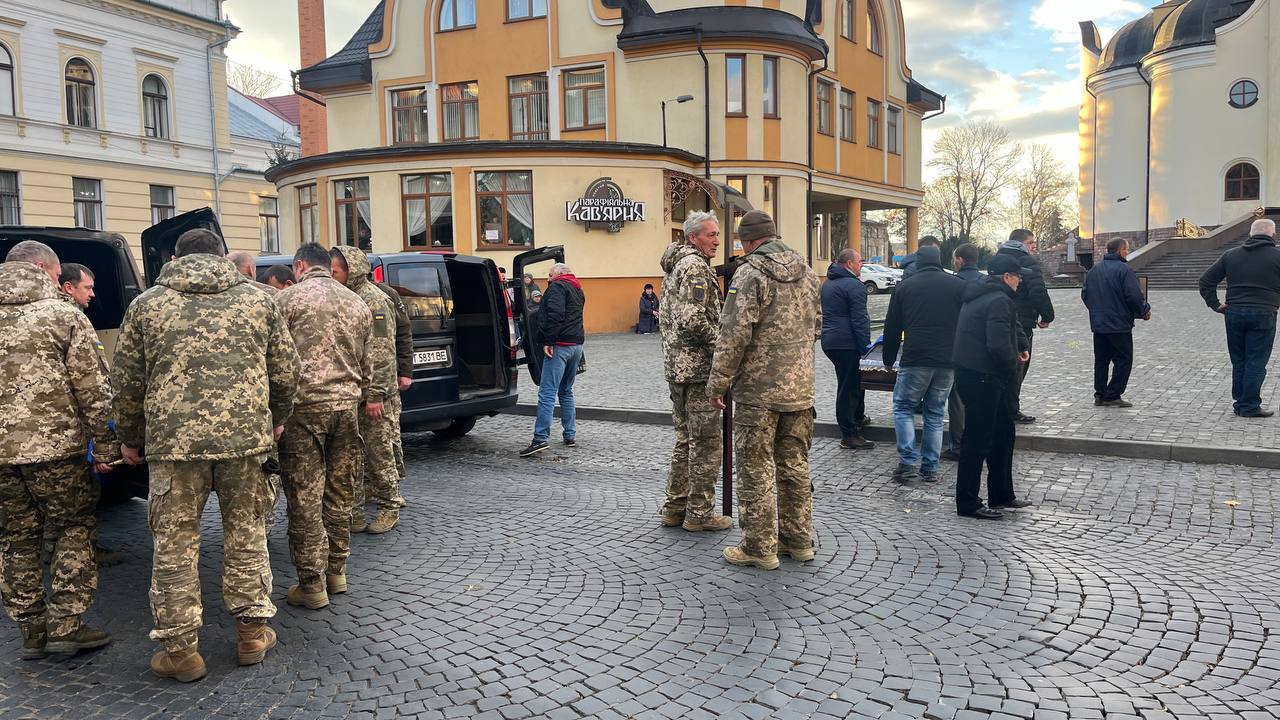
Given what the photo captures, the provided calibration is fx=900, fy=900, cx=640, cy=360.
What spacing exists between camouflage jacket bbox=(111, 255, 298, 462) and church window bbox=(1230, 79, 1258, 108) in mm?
52294

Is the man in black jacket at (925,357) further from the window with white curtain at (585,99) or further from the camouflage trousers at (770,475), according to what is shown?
the window with white curtain at (585,99)

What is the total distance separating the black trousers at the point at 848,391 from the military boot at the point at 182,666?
21.1 ft

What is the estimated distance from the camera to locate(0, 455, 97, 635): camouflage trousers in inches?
159

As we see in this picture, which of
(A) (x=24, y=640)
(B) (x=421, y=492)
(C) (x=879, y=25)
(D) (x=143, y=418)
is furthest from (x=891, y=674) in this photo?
(C) (x=879, y=25)

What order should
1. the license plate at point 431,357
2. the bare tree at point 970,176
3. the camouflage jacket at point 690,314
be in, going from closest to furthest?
the camouflage jacket at point 690,314 → the license plate at point 431,357 → the bare tree at point 970,176

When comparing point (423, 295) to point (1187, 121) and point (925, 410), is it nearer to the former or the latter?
point (925, 410)

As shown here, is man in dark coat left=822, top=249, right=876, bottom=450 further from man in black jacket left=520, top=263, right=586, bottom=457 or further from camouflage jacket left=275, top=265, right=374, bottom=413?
camouflage jacket left=275, top=265, right=374, bottom=413

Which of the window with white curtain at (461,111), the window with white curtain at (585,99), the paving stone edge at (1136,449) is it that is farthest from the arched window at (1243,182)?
the paving stone edge at (1136,449)

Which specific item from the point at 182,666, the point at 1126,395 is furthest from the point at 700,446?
the point at 1126,395

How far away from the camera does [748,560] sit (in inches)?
206

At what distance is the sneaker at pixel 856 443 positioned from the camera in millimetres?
8914

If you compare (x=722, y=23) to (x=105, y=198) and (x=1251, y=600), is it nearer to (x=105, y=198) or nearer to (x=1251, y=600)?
(x=105, y=198)

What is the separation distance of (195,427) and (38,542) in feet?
3.63

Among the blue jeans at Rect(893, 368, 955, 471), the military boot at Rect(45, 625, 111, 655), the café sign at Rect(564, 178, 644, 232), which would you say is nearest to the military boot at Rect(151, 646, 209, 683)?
the military boot at Rect(45, 625, 111, 655)
